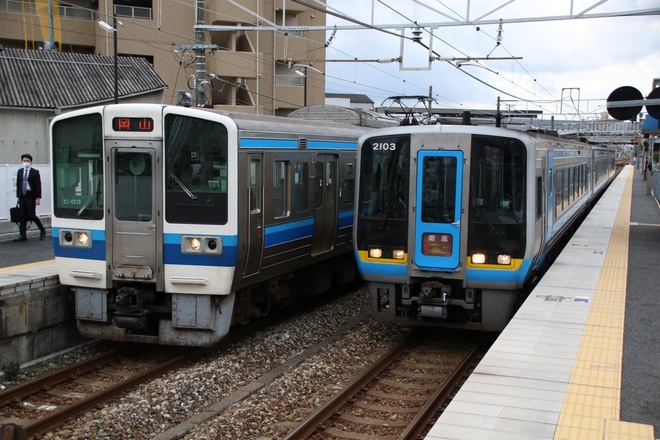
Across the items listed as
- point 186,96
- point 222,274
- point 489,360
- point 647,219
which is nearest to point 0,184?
point 186,96

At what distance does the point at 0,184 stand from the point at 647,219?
16.2m

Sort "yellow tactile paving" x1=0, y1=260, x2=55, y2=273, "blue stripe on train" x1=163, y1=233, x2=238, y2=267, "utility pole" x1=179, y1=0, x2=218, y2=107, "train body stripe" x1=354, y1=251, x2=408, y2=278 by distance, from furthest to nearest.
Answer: "utility pole" x1=179, y1=0, x2=218, y2=107 < "yellow tactile paving" x1=0, y1=260, x2=55, y2=273 < "train body stripe" x1=354, y1=251, x2=408, y2=278 < "blue stripe on train" x1=163, y1=233, x2=238, y2=267

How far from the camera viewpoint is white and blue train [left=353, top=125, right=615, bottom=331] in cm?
879

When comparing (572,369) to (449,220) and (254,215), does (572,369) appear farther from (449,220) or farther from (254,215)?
(254,215)

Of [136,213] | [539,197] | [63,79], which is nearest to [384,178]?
[539,197]

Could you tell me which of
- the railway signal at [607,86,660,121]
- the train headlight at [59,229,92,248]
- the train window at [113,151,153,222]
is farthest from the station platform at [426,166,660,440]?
the train headlight at [59,229,92,248]

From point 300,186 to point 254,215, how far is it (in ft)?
5.49

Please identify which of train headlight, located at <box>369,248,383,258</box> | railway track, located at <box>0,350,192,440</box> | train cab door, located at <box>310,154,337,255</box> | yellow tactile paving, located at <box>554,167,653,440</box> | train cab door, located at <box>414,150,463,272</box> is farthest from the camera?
train cab door, located at <box>310,154,337,255</box>

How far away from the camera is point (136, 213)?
8.57 m

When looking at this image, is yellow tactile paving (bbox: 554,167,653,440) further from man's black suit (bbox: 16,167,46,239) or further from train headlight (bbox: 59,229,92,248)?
man's black suit (bbox: 16,167,46,239)

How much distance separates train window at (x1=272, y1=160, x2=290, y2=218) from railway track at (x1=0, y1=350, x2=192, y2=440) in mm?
2190

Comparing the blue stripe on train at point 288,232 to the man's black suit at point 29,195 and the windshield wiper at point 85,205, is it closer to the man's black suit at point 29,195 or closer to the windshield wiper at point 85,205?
the windshield wiper at point 85,205

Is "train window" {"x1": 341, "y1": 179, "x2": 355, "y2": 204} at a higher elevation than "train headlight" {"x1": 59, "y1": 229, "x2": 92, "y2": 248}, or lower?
higher

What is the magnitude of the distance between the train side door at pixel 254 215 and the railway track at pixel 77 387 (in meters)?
1.38
